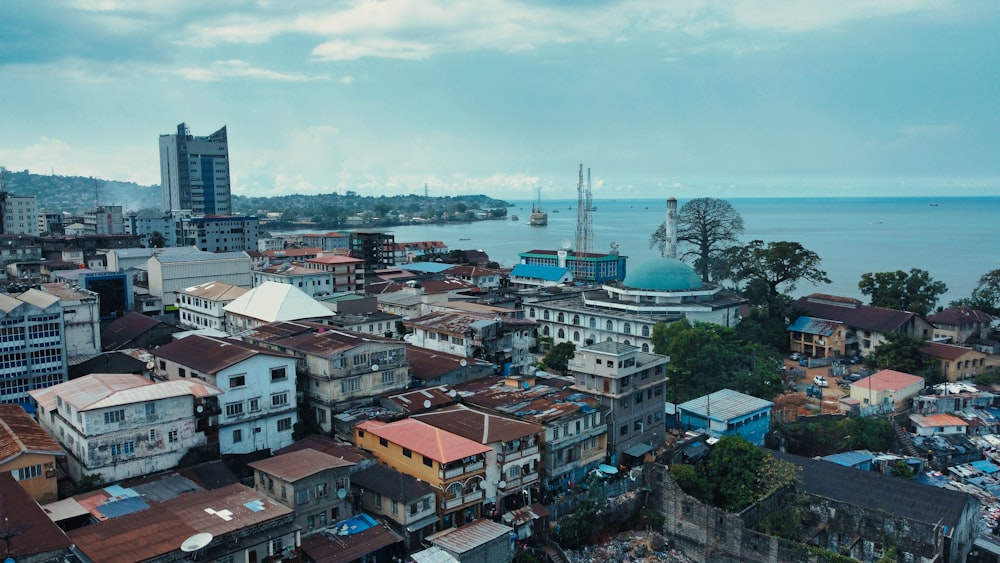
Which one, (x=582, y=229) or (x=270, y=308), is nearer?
(x=270, y=308)

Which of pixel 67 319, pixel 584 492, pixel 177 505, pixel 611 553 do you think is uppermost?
pixel 67 319

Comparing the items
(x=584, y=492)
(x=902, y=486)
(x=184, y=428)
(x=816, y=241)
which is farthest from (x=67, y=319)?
(x=816, y=241)

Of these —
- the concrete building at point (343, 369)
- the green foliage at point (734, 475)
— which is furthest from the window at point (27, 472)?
the green foliage at point (734, 475)

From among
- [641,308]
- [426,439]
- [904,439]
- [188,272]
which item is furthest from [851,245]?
[426,439]

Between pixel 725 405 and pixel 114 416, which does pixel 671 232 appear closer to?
pixel 725 405

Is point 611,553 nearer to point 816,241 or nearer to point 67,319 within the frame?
point 67,319

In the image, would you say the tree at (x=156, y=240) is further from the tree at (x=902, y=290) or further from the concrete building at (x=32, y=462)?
the tree at (x=902, y=290)
